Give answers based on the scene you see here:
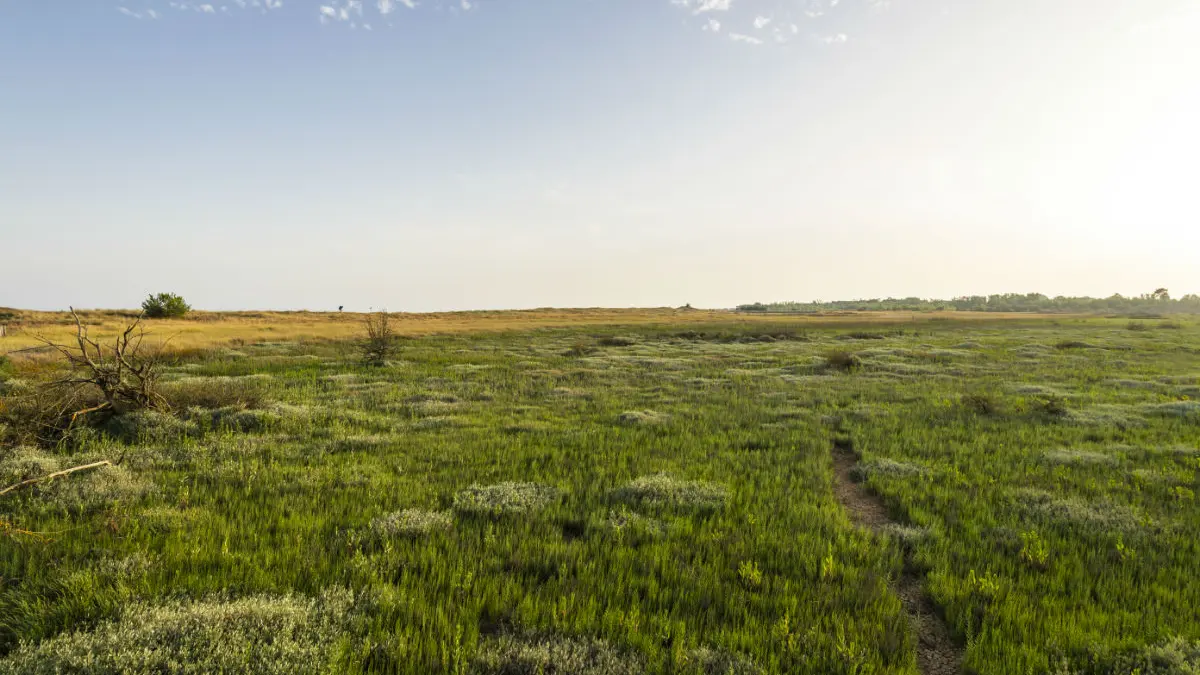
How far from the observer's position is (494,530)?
7.79 meters

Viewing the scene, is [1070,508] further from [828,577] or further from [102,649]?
[102,649]

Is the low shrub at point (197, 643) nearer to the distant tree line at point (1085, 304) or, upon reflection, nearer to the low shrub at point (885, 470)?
the low shrub at point (885, 470)

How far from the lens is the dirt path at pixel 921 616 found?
5371 mm

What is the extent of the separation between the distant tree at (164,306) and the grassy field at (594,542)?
73.9 metres

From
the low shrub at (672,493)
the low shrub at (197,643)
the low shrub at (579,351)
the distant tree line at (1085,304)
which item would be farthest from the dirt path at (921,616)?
the distant tree line at (1085,304)

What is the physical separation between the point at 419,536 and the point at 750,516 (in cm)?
517

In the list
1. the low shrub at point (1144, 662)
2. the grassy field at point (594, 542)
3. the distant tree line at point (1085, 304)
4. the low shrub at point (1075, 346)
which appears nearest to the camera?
the low shrub at point (1144, 662)

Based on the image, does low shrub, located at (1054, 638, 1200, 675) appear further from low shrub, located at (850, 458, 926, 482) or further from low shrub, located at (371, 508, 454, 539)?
low shrub, located at (371, 508, 454, 539)

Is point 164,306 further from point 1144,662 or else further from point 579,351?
point 1144,662

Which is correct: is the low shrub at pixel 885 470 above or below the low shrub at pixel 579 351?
below

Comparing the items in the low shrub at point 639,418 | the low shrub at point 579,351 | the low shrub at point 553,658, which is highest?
the low shrub at point 579,351

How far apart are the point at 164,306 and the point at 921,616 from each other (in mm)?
93275

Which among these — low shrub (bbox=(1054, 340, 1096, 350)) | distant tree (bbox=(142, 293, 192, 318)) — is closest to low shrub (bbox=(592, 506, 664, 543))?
low shrub (bbox=(1054, 340, 1096, 350))

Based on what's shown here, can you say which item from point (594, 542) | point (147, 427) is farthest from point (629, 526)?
point (147, 427)
